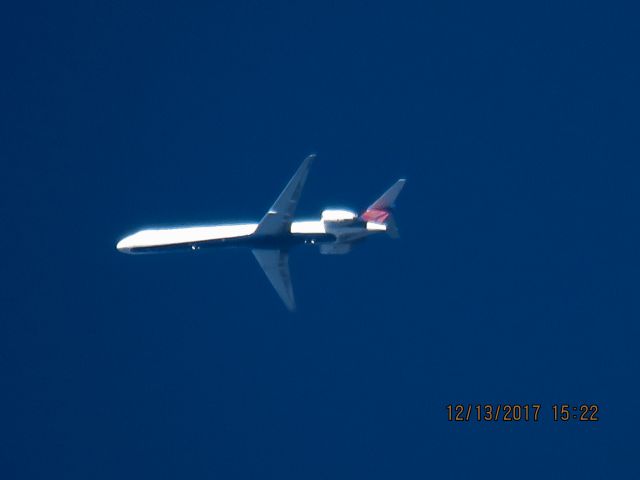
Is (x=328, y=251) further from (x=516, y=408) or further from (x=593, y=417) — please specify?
(x=593, y=417)

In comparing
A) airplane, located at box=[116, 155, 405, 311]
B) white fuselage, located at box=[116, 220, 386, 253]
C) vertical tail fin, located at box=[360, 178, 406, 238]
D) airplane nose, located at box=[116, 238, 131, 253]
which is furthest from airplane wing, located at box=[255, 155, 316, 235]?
airplane nose, located at box=[116, 238, 131, 253]

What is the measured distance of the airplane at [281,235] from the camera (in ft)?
191

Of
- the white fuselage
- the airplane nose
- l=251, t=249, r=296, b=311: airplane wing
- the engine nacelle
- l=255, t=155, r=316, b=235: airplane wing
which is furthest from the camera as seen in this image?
l=251, t=249, r=296, b=311: airplane wing

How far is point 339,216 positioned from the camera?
191ft

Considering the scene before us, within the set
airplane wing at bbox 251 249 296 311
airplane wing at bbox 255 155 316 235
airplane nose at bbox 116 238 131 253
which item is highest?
airplane wing at bbox 255 155 316 235

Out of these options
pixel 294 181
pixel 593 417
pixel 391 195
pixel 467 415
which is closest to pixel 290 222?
pixel 294 181

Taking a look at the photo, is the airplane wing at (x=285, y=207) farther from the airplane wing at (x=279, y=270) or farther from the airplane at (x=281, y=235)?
the airplane wing at (x=279, y=270)

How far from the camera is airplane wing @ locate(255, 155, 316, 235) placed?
55.8 metres

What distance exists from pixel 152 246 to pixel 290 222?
8984 mm

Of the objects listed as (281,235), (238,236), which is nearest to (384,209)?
(281,235)

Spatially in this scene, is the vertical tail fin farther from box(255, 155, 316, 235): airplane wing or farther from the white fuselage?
box(255, 155, 316, 235): airplane wing

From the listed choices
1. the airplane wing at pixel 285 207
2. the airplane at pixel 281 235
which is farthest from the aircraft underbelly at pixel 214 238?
the airplane wing at pixel 285 207

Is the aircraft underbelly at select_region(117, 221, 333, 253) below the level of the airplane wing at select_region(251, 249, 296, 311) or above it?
above

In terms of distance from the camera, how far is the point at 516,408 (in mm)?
67438
